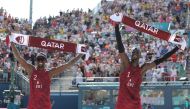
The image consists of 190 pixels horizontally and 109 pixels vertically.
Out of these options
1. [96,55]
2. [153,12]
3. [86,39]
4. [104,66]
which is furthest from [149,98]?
[153,12]

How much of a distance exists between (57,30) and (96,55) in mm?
6377

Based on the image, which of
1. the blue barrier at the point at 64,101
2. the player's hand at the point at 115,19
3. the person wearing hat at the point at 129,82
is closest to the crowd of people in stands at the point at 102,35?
the blue barrier at the point at 64,101

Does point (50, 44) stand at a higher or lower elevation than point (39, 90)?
higher

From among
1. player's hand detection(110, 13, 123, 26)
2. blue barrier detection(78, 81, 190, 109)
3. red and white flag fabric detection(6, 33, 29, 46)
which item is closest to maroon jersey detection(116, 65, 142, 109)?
player's hand detection(110, 13, 123, 26)

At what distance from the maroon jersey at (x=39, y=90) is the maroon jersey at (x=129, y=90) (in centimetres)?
99

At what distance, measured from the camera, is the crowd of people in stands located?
2345 centimetres

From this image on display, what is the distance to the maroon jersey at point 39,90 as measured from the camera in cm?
715

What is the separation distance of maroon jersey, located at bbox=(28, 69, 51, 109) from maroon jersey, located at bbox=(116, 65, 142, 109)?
3.25 ft

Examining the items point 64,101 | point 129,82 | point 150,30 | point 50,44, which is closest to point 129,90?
point 129,82

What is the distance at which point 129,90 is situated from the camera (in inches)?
274

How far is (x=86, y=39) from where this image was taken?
28922 millimetres

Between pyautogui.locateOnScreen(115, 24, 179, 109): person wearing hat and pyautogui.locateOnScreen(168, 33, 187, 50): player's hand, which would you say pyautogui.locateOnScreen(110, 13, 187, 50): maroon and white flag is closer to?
pyautogui.locateOnScreen(168, 33, 187, 50): player's hand

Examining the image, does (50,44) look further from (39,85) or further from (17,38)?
(39,85)

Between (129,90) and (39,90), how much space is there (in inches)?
48.0
